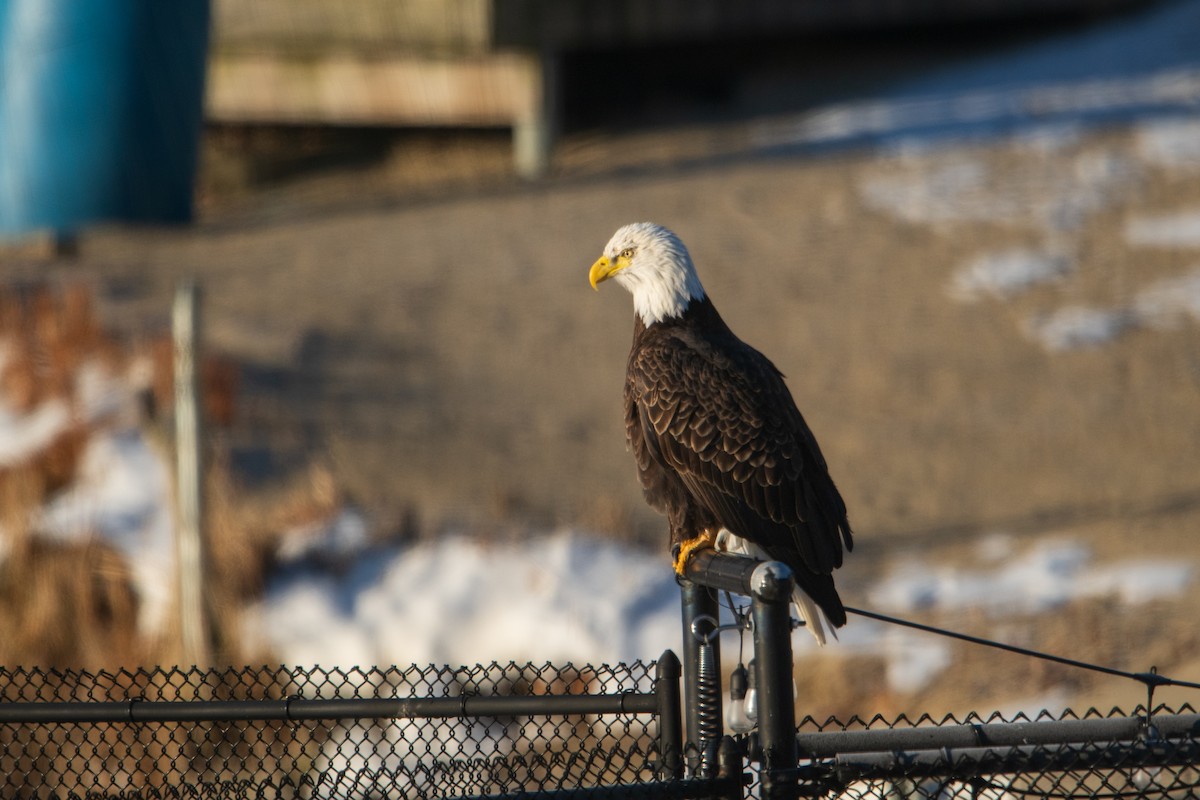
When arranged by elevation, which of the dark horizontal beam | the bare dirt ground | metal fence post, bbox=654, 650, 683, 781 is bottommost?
the dark horizontal beam

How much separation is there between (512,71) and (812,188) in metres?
2.54

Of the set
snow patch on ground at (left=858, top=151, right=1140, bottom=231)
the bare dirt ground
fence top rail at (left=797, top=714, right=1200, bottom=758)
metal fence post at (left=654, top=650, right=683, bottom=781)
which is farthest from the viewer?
snow patch on ground at (left=858, top=151, right=1140, bottom=231)

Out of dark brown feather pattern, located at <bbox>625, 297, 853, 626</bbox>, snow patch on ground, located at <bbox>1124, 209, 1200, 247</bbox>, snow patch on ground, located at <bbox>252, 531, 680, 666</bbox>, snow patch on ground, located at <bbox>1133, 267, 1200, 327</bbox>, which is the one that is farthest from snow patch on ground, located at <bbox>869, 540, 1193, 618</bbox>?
snow patch on ground, located at <bbox>1124, 209, 1200, 247</bbox>

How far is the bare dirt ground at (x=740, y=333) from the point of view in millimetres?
7262

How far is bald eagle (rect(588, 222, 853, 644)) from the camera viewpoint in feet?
12.2

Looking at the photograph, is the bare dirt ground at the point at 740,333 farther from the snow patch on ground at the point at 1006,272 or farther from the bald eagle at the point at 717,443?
the bald eagle at the point at 717,443

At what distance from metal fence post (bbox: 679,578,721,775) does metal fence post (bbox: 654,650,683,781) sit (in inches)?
1.1

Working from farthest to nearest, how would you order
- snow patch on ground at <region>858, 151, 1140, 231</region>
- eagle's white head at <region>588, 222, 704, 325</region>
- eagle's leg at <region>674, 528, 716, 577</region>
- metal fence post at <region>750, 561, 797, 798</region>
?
snow patch on ground at <region>858, 151, 1140, 231</region> → eagle's white head at <region>588, 222, 704, 325</region> → eagle's leg at <region>674, 528, 716, 577</region> → metal fence post at <region>750, 561, 797, 798</region>

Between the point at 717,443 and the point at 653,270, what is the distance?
582mm

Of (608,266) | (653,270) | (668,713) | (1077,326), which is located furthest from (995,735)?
(1077,326)

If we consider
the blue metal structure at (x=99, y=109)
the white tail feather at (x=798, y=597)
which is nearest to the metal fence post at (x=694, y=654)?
the white tail feather at (x=798, y=597)

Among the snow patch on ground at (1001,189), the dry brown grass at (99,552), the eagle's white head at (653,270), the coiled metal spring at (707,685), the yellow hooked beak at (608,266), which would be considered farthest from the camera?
the snow patch on ground at (1001,189)

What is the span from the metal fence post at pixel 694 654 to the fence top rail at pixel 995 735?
0.23 m

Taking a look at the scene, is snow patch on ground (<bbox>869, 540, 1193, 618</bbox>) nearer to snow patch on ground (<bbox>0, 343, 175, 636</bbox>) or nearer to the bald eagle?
the bald eagle
